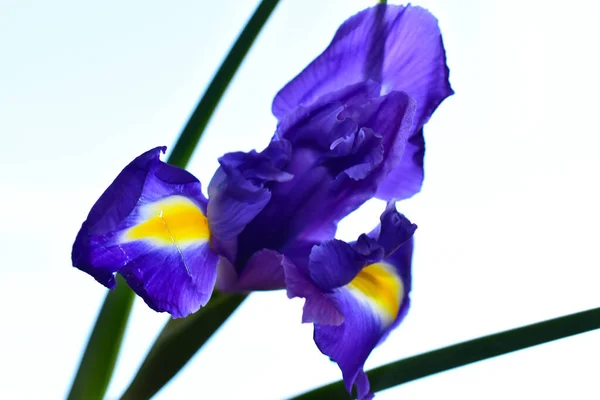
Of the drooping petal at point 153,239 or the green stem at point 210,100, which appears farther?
the green stem at point 210,100

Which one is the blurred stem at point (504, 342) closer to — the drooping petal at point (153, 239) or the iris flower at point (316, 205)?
the iris flower at point (316, 205)

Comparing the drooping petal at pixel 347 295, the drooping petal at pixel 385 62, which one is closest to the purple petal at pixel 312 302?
the drooping petal at pixel 347 295

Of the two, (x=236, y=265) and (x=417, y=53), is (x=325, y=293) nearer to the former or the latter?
(x=236, y=265)

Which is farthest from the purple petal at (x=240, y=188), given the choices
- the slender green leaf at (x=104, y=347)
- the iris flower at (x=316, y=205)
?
the slender green leaf at (x=104, y=347)

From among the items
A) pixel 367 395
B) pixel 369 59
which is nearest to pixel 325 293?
pixel 367 395

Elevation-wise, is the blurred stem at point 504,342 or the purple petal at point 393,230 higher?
the purple petal at point 393,230

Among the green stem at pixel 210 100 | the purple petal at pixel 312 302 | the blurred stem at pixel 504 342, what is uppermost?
the green stem at pixel 210 100

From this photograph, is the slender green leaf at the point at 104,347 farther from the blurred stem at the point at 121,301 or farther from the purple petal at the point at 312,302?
the purple petal at the point at 312,302
